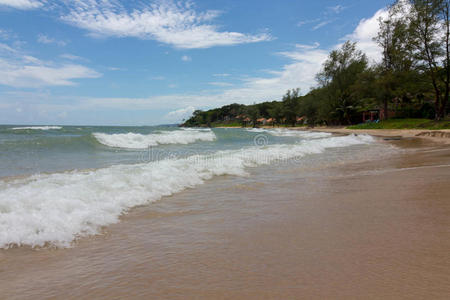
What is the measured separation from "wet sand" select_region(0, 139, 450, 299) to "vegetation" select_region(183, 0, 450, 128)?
2982cm

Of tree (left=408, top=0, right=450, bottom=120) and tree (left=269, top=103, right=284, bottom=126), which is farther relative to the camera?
tree (left=269, top=103, right=284, bottom=126)

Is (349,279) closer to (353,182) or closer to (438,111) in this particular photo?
(353,182)

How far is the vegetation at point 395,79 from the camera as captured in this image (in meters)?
29.5

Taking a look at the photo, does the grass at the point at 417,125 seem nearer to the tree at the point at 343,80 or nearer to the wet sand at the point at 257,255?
the tree at the point at 343,80

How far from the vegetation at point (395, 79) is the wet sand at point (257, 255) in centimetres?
2982

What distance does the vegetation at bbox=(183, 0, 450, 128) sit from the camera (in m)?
29.5

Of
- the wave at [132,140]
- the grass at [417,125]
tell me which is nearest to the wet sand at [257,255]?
the wave at [132,140]

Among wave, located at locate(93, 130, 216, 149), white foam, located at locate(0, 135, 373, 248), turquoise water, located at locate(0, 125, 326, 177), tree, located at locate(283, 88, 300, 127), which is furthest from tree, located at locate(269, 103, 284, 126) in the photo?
white foam, located at locate(0, 135, 373, 248)

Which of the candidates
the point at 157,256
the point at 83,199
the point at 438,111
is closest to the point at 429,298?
the point at 157,256

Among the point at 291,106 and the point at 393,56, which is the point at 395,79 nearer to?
the point at 393,56

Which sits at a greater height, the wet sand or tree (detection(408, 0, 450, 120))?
tree (detection(408, 0, 450, 120))

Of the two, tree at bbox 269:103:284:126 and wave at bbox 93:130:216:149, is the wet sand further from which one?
tree at bbox 269:103:284:126

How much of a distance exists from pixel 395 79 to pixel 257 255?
4022 centimetres

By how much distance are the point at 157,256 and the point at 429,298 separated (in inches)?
84.1
